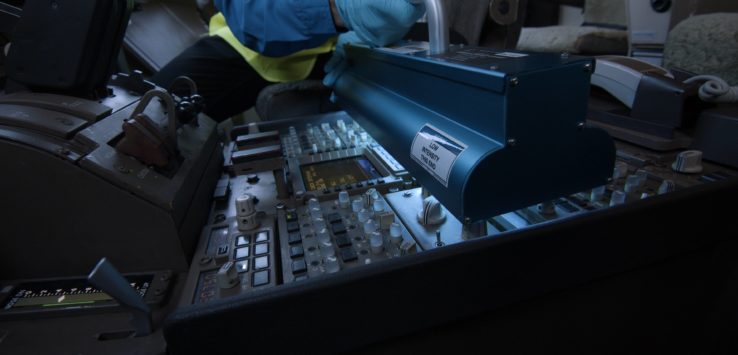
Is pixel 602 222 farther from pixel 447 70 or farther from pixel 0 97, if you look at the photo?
pixel 0 97

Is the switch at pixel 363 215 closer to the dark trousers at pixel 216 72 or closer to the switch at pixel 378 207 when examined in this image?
the switch at pixel 378 207

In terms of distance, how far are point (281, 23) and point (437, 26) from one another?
2.15 feet

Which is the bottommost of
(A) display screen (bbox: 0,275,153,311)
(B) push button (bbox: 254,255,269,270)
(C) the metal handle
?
(A) display screen (bbox: 0,275,153,311)

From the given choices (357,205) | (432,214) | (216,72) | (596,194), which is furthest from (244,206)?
(216,72)

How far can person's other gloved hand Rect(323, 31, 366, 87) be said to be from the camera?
4.52 feet

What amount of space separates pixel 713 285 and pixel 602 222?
15.3 inches

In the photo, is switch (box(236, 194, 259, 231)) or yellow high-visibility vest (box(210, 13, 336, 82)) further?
yellow high-visibility vest (box(210, 13, 336, 82))

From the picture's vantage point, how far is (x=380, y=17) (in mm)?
994

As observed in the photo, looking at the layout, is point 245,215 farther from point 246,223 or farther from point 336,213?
point 336,213

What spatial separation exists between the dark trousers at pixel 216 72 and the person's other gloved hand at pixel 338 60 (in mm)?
144

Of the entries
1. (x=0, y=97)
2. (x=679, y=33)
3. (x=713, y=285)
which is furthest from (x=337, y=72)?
(x=679, y=33)

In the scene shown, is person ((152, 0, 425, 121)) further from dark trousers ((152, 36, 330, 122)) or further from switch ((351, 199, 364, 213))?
switch ((351, 199, 364, 213))

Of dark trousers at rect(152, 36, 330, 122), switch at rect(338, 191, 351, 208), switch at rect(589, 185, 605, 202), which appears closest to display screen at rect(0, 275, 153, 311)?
switch at rect(338, 191, 351, 208)

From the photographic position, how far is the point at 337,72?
4.64ft
